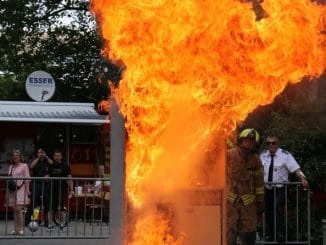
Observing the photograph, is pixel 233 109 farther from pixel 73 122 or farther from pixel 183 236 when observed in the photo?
pixel 73 122


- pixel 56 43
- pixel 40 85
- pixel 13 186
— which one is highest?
pixel 56 43

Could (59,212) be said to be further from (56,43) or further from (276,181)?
(56,43)

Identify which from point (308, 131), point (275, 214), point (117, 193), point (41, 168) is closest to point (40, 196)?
point (41, 168)

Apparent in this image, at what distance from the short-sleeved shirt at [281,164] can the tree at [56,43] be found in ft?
54.0

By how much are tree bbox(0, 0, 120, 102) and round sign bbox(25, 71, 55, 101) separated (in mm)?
8644

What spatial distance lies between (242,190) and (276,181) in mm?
2827

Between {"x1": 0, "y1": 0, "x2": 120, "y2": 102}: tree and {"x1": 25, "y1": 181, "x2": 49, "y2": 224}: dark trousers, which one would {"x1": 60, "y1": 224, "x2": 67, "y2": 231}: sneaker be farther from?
{"x1": 0, "y1": 0, "x2": 120, "y2": 102}: tree

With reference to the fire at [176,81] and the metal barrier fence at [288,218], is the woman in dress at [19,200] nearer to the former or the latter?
the metal barrier fence at [288,218]

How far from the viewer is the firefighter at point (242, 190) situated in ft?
28.5

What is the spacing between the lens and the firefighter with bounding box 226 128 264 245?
8672 millimetres

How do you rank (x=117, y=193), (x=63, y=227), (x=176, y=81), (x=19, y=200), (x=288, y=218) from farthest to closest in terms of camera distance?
1. (x=19, y=200)
2. (x=63, y=227)
3. (x=288, y=218)
4. (x=176, y=81)
5. (x=117, y=193)

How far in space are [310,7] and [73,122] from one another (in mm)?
10432

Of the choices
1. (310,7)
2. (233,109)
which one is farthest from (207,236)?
(310,7)

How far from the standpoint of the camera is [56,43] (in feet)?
93.8
